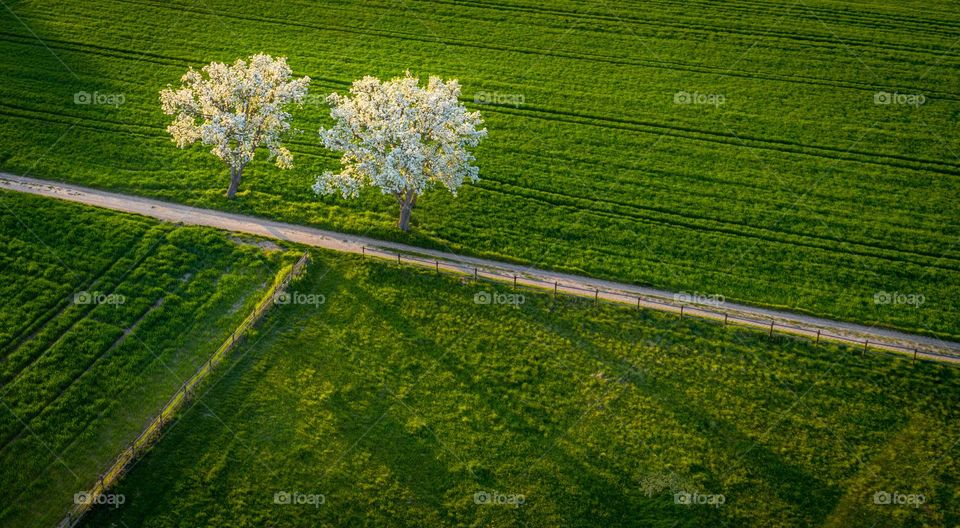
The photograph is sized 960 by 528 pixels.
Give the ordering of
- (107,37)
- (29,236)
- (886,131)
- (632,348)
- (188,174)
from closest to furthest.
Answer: (632,348)
(29,236)
(188,174)
(886,131)
(107,37)

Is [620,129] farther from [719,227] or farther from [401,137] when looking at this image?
[401,137]

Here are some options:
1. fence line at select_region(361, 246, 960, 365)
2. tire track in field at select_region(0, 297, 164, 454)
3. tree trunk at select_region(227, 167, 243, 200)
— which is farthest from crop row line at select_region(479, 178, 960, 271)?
tire track in field at select_region(0, 297, 164, 454)

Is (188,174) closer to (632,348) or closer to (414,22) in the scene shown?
(414,22)

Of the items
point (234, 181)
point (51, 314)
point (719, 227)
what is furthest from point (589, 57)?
point (51, 314)

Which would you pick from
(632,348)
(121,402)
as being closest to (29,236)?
(121,402)

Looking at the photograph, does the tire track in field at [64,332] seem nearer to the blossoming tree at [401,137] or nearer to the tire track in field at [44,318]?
the tire track in field at [44,318]

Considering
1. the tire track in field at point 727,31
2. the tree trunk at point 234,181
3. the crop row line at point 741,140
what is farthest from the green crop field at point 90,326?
the tire track in field at point 727,31
